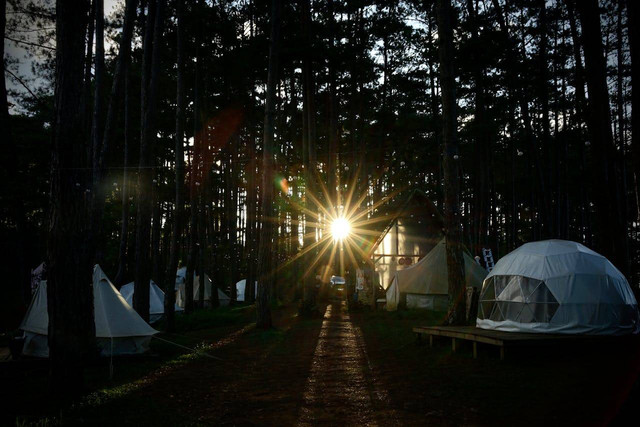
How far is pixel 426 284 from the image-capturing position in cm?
2514

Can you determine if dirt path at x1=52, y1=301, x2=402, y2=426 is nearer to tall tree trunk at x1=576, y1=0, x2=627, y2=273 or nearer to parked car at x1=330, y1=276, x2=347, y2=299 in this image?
tall tree trunk at x1=576, y1=0, x2=627, y2=273

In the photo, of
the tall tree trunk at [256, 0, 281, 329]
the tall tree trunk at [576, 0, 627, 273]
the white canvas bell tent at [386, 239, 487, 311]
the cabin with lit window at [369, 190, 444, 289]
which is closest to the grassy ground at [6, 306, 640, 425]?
the tall tree trunk at [576, 0, 627, 273]

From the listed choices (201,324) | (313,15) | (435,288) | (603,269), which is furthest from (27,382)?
(313,15)

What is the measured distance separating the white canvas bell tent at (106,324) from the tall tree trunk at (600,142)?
11050 millimetres

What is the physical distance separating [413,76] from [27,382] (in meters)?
26.5

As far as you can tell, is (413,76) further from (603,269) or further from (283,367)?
(283,367)

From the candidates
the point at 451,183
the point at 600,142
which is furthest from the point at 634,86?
the point at 451,183

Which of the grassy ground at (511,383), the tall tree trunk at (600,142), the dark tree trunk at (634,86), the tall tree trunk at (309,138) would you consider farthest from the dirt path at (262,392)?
the tall tree trunk at (309,138)

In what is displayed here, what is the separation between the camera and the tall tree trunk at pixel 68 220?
7453 mm

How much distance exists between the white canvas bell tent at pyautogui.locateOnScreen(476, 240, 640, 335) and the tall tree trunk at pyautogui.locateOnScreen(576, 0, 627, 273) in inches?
32.0

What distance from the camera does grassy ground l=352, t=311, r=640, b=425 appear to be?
6.27m

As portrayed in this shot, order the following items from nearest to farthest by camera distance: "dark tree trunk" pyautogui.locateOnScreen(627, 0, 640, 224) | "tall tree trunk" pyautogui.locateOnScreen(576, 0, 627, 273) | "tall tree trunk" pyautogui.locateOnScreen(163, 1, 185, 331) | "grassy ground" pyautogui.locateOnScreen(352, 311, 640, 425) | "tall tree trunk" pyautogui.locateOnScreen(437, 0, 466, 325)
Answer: "grassy ground" pyautogui.locateOnScreen(352, 311, 640, 425) → "dark tree trunk" pyautogui.locateOnScreen(627, 0, 640, 224) → "tall tree trunk" pyautogui.locateOnScreen(576, 0, 627, 273) → "tall tree trunk" pyautogui.locateOnScreen(437, 0, 466, 325) → "tall tree trunk" pyautogui.locateOnScreen(163, 1, 185, 331)

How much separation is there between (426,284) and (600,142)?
14543 mm

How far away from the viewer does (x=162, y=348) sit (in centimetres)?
1373
